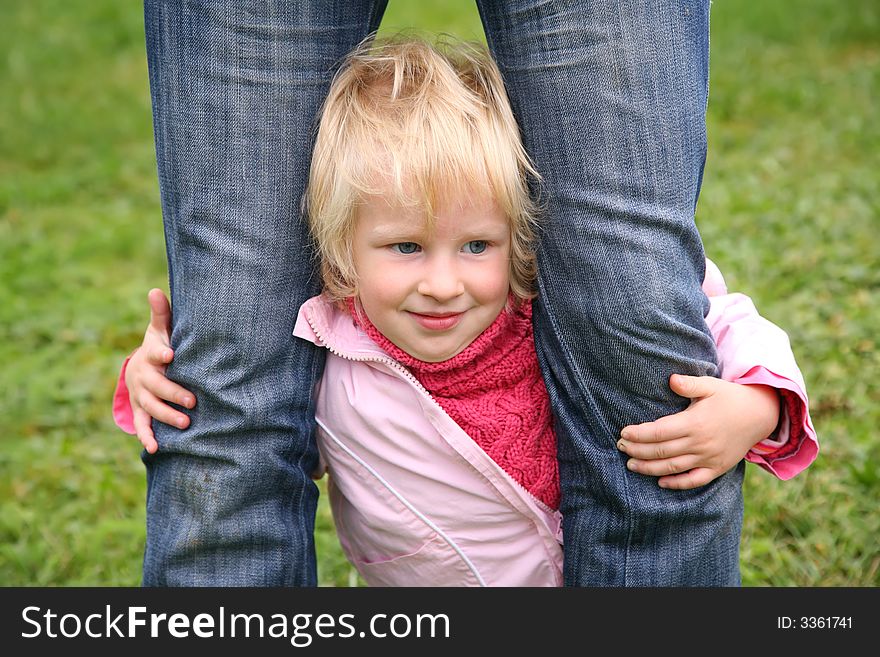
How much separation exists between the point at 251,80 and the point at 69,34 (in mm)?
6463

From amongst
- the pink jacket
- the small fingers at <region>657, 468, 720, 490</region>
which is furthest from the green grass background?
the small fingers at <region>657, 468, 720, 490</region>

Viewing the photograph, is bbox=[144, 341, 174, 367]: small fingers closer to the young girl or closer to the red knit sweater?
the young girl

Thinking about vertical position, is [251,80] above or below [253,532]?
above

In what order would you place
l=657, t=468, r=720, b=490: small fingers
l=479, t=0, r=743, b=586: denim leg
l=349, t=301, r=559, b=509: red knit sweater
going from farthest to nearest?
l=349, t=301, r=559, b=509: red knit sweater → l=657, t=468, r=720, b=490: small fingers → l=479, t=0, r=743, b=586: denim leg

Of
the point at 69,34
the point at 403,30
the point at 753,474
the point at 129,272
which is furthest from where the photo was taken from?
the point at 69,34

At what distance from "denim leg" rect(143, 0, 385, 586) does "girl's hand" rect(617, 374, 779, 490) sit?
0.56 m

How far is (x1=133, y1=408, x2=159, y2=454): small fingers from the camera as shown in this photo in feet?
5.80

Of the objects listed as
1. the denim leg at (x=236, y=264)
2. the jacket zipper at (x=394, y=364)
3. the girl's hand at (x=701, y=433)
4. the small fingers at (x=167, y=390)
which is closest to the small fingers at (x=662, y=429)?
the girl's hand at (x=701, y=433)

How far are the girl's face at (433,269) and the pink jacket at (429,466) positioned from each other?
0.09 metres

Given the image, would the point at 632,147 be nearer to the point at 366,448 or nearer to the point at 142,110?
the point at 366,448

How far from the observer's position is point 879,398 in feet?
9.37

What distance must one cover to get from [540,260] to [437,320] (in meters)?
0.19

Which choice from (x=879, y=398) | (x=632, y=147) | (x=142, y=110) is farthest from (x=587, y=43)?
(x=142, y=110)

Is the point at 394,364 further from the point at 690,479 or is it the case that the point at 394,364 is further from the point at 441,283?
the point at 690,479
